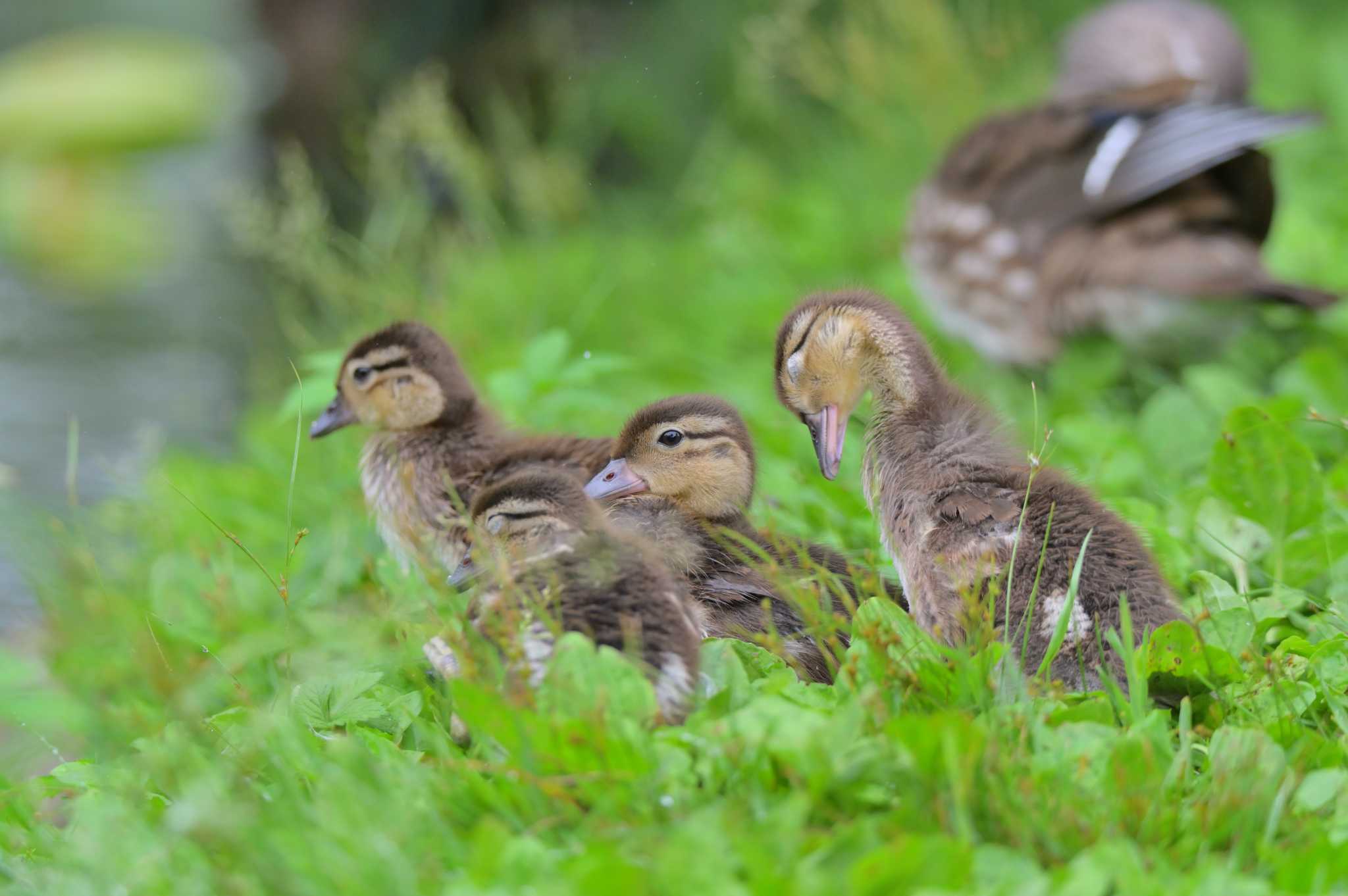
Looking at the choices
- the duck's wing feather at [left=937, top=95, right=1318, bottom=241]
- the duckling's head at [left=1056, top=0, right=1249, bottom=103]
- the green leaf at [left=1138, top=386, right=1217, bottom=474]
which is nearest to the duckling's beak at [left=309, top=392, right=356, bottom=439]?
the green leaf at [left=1138, top=386, right=1217, bottom=474]

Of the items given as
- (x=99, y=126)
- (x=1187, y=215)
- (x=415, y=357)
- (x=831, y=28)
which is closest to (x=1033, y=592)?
(x=415, y=357)

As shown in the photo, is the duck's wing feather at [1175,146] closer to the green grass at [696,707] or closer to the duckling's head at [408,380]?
the green grass at [696,707]

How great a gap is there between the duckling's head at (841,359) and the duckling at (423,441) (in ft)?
1.87

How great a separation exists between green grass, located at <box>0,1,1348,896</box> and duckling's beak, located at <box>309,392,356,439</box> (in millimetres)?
74

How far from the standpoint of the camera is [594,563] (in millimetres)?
2828

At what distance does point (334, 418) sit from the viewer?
13.8ft

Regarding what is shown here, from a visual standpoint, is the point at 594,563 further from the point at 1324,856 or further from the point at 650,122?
the point at 650,122

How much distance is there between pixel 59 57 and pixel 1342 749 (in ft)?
29.5

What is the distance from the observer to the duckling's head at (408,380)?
3.99m

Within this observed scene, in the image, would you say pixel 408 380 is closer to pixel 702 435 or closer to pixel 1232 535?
pixel 702 435

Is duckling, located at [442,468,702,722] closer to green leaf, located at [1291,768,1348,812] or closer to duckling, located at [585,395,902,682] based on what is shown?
duckling, located at [585,395,902,682]

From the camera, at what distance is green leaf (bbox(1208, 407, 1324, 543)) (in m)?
3.61

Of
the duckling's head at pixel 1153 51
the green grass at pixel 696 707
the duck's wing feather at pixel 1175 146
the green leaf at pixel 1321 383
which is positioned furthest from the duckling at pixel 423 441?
the duckling's head at pixel 1153 51

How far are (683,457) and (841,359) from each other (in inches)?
17.1
